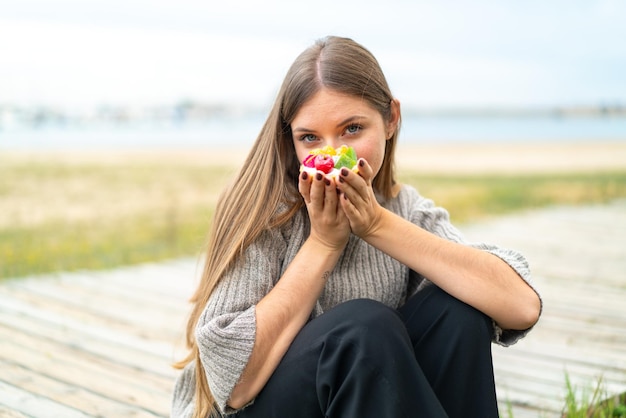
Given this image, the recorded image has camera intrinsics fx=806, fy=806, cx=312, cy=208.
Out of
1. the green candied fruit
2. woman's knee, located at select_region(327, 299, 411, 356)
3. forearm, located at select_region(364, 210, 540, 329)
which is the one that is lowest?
woman's knee, located at select_region(327, 299, 411, 356)

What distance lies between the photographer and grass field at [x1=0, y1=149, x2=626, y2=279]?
6133mm

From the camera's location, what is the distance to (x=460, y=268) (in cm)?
217

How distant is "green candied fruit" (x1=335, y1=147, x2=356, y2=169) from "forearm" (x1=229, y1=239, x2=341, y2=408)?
247 millimetres

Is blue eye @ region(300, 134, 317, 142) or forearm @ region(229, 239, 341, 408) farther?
blue eye @ region(300, 134, 317, 142)

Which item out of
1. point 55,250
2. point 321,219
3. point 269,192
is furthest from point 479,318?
point 55,250

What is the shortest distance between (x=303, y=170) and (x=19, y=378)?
1710 millimetres

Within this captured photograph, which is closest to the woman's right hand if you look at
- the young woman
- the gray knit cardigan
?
the young woman

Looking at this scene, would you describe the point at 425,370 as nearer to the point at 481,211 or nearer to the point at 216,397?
the point at 216,397

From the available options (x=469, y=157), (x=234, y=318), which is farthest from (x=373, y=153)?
(x=469, y=157)

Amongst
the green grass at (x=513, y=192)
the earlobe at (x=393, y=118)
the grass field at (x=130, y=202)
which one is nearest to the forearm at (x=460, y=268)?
the earlobe at (x=393, y=118)

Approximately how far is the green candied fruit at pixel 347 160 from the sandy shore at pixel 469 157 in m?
11.0

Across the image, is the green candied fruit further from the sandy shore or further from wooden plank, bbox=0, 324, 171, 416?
the sandy shore

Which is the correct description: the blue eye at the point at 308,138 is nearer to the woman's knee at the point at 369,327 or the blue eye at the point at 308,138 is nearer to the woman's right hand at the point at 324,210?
the woman's right hand at the point at 324,210

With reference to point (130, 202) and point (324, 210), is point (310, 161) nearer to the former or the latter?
point (324, 210)
